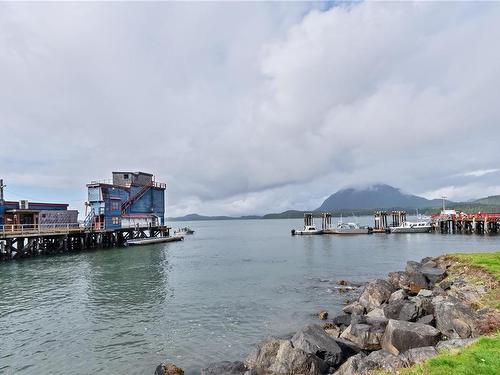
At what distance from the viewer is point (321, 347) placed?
46.8 feet

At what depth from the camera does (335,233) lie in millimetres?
111812

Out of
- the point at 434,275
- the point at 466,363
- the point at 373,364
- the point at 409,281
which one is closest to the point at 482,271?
Result: the point at 434,275

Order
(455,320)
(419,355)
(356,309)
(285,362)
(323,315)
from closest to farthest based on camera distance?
(419,355) → (285,362) → (455,320) → (356,309) → (323,315)

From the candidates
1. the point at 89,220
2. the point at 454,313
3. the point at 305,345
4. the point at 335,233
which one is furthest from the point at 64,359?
the point at 335,233

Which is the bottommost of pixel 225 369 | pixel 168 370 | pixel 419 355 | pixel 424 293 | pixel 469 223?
pixel 168 370

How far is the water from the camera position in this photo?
18.0 m

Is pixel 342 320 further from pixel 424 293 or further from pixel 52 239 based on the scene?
pixel 52 239

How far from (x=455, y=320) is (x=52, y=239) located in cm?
7270

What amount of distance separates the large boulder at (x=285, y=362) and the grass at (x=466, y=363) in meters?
4.55

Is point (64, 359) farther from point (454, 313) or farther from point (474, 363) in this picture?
point (454, 313)

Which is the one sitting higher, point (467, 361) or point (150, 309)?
point (467, 361)

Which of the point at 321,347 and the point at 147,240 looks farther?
the point at 147,240

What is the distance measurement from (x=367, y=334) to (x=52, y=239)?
228ft

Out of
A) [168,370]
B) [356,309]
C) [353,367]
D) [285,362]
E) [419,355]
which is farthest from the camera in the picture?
[356,309]
